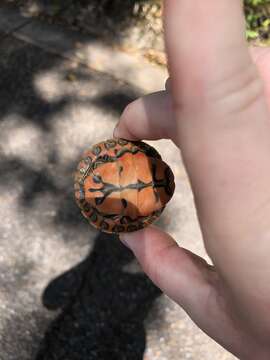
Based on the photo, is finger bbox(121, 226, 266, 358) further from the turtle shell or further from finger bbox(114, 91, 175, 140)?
finger bbox(114, 91, 175, 140)

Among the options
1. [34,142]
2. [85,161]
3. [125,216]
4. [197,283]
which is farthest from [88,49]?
[197,283]

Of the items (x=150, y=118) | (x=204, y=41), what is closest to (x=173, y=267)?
(x=150, y=118)

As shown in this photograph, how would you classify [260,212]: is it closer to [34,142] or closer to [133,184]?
[133,184]

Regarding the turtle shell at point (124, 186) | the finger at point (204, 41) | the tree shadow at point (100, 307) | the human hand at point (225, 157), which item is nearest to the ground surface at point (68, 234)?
the tree shadow at point (100, 307)

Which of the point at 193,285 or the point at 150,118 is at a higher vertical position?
the point at 150,118

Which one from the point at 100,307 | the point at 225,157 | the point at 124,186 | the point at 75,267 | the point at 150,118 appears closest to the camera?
the point at 225,157

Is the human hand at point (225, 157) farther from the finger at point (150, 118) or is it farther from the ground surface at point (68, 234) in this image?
the ground surface at point (68, 234)

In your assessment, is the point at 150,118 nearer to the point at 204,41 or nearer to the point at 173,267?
the point at 173,267

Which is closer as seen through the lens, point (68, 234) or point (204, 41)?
point (204, 41)
